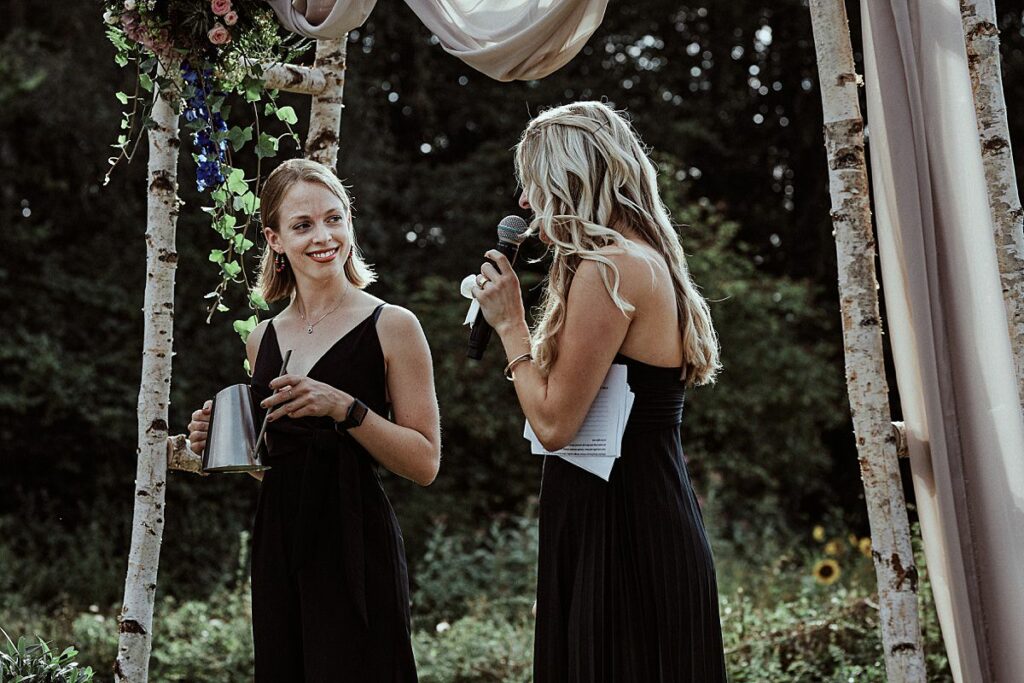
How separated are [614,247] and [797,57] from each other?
898 centimetres

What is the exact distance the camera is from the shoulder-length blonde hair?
2697 millimetres

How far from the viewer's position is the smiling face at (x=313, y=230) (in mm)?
2650

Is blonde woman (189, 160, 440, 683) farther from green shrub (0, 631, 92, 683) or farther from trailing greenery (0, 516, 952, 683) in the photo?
trailing greenery (0, 516, 952, 683)

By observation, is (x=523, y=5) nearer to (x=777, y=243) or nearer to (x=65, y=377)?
(x=65, y=377)

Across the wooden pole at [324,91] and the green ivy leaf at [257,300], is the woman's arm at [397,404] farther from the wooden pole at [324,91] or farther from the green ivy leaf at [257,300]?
the wooden pole at [324,91]

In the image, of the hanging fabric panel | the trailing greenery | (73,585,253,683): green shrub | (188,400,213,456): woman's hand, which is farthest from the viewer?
(73,585,253,683): green shrub

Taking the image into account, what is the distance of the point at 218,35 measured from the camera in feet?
10.1

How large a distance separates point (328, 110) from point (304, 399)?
1.53 m

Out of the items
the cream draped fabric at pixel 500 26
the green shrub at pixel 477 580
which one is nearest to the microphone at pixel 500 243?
the cream draped fabric at pixel 500 26

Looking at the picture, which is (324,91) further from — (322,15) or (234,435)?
(234,435)

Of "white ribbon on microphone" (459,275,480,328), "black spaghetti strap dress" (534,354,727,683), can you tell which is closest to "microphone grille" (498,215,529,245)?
"white ribbon on microphone" (459,275,480,328)

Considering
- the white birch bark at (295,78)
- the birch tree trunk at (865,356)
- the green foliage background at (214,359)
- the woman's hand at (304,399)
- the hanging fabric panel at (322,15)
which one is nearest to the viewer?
the woman's hand at (304,399)

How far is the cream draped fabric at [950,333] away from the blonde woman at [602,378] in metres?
0.48

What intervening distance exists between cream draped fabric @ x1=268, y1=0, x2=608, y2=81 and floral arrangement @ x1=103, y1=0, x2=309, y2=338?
21cm
